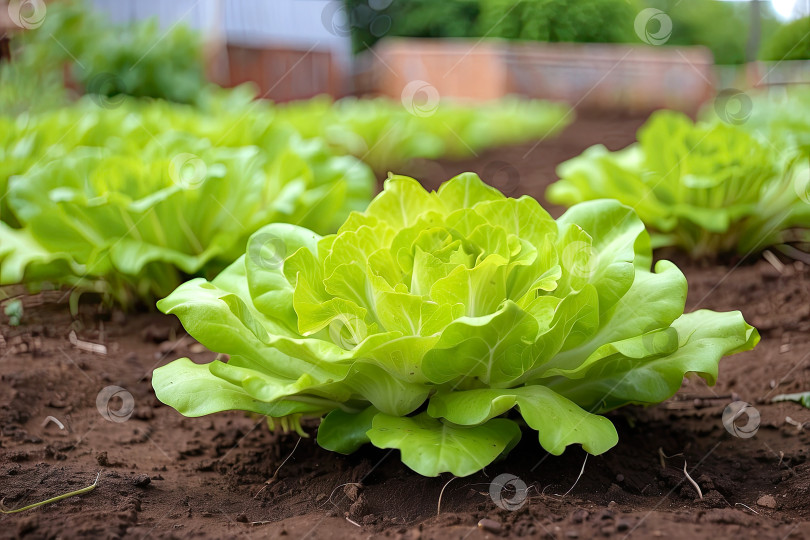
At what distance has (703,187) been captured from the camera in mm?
2719

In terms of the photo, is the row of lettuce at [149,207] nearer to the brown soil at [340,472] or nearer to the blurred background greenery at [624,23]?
the brown soil at [340,472]

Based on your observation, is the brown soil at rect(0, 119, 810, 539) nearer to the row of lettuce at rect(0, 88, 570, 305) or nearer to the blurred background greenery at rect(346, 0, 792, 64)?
the row of lettuce at rect(0, 88, 570, 305)

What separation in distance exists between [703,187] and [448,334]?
1.87 m

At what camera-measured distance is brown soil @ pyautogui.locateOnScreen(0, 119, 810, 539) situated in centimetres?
111

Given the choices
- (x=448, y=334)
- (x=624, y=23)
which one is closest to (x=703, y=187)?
(x=624, y=23)

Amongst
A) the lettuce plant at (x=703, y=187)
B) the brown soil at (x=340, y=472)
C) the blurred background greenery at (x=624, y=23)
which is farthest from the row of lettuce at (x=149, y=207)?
the lettuce plant at (x=703, y=187)

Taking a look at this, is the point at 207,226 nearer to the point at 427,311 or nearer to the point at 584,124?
the point at 427,311

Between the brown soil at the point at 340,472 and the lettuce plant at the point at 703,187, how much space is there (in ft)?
2.49

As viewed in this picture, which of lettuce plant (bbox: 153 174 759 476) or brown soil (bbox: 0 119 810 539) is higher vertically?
lettuce plant (bbox: 153 174 759 476)

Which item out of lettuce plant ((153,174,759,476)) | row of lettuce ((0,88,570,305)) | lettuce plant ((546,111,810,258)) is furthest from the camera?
lettuce plant ((546,111,810,258))

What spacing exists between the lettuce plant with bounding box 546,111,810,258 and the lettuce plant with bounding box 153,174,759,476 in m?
1.42

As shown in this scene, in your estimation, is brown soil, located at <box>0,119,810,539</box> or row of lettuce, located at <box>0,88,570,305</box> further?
row of lettuce, located at <box>0,88,570,305</box>

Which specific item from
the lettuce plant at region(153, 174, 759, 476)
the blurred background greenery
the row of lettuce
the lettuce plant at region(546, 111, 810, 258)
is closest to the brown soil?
the lettuce plant at region(153, 174, 759, 476)

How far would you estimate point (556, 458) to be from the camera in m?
1.39
